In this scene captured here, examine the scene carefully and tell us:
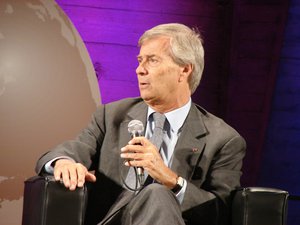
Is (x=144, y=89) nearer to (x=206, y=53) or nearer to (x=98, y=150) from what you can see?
(x=98, y=150)

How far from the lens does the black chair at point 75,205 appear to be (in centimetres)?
198

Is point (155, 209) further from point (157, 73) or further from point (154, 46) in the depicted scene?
point (154, 46)

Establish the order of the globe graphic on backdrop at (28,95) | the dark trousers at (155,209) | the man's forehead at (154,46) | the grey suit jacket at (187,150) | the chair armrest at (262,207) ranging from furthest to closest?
the globe graphic on backdrop at (28,95)
the man's forehead at (154,46)
the grey suit jacket at (187,150)
the chair armrest at (262,207)
the dark trousers at (155,209)

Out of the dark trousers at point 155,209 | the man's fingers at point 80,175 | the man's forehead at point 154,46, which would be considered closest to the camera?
the dark trousers at point 155,209

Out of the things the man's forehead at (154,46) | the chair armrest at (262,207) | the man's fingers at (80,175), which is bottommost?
the chair armrest at (262,207)

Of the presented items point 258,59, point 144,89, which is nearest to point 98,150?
point 144,89

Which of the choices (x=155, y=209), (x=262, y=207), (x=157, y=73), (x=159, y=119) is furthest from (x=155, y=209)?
(x=157, y=73)

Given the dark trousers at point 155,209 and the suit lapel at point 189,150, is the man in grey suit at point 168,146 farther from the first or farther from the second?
the dark trousers at point 155,209

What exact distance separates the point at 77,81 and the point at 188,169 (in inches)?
43.6

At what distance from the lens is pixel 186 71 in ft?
8.57

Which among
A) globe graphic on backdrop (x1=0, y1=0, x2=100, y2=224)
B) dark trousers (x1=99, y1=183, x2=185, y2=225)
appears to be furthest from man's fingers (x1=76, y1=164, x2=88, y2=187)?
globe graphic on backdrop (x1=0, y1=0, x2=100, y2=224)

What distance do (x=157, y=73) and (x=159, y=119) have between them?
0.21 metres

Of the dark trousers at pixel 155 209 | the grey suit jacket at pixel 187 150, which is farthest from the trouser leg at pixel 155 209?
the grey suit jacket at pixel 187 150

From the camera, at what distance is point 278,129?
356 cm
